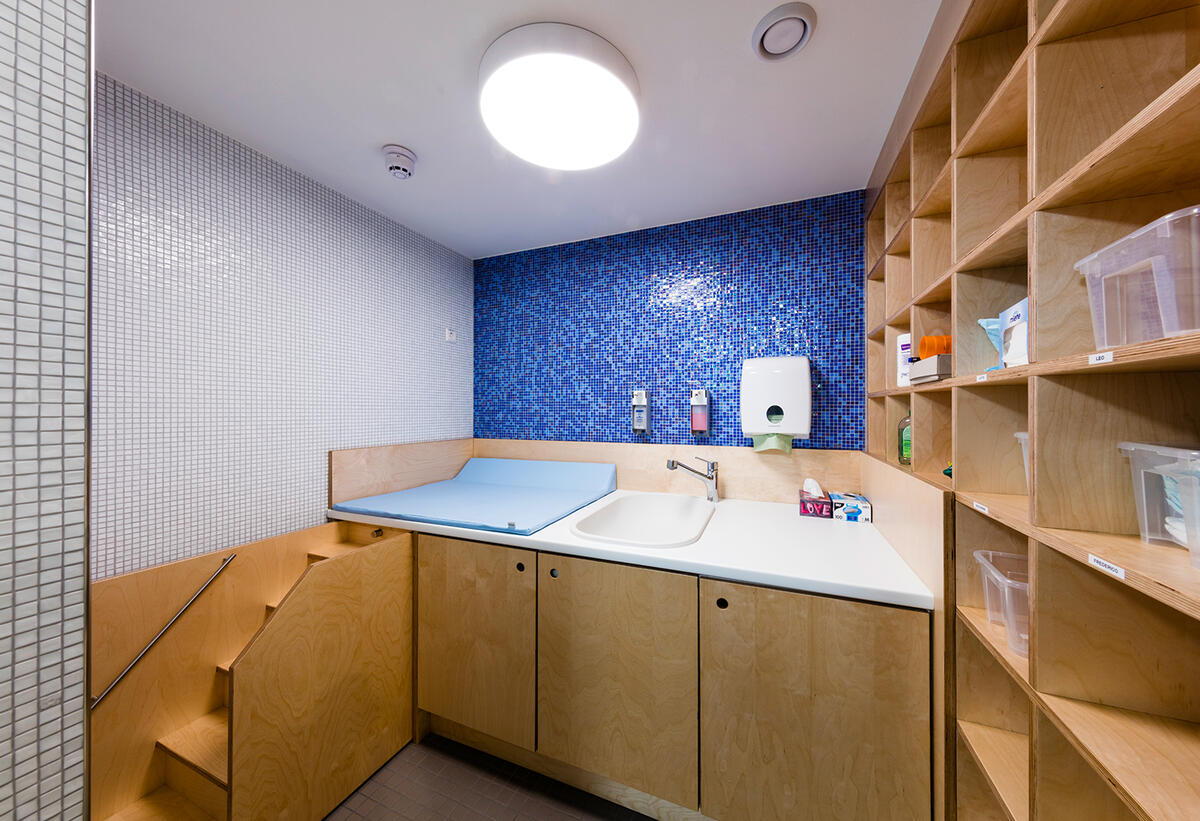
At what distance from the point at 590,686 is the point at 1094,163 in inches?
66.2

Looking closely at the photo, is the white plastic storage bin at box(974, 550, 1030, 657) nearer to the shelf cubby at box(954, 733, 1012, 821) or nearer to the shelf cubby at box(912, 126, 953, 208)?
the shelf cubby at box(954, 733, 1012, 821)

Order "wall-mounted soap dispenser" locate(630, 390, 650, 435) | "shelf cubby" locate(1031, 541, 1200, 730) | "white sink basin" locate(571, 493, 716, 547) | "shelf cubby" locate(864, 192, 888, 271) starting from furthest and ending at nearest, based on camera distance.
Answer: "wall-mounted soap dispenser" locate(630, 390, 650, 435) → "white sink basin" locate(571, 493, 716, 547) → "shelf cubby" locate(864, 192, 888, 271) → "shelf cubby" locate(1031, 541, 1200, 730)

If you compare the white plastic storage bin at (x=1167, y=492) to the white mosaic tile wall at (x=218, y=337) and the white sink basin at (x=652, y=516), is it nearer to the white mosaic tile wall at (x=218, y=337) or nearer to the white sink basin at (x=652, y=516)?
the white sink basin at (x=652, y=516)

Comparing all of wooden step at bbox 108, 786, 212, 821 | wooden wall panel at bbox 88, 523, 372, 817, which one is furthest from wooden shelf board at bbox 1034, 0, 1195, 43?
wooden step at bbox 108, 786, 212, 821

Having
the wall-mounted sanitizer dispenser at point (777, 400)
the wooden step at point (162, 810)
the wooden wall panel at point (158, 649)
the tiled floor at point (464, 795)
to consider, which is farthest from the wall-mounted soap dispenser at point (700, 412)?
the wooden step at point (162, 810)

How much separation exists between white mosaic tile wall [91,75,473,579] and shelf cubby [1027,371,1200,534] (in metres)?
2.00

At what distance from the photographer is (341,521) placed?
1.91 m

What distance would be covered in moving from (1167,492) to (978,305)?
547 millimetres

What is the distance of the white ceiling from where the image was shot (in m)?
1.10

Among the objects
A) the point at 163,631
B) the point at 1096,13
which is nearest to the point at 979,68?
the point at 1096,13

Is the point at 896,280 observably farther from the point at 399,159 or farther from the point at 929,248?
the point at 399,159

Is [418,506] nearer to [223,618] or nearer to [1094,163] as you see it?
[223,618]

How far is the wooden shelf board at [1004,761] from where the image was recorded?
32.9 inches

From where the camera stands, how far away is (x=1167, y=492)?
633 mm
